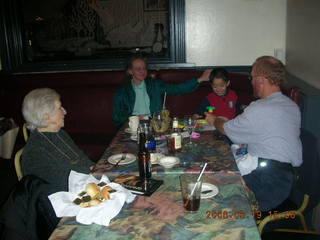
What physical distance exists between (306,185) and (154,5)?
2871 millimetres

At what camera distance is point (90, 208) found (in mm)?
1414

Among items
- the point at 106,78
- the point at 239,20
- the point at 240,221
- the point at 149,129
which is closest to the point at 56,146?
the point at 149,129

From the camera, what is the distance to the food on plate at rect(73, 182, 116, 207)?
145 centimetres

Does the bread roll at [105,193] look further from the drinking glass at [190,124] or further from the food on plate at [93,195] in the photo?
the drinking glass at [190,124]

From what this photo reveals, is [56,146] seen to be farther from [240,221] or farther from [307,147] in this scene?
[307,147]

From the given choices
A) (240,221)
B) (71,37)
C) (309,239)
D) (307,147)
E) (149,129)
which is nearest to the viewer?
(240,221)

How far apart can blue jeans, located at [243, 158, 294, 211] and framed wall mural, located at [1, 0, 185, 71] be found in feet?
7.78

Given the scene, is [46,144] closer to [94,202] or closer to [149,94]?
[94,202]

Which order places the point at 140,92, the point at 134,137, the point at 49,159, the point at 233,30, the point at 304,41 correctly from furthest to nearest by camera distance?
1. the point at 233,30
2. the point at 140,92
3. the point at 304,41
4. the point at 134,137
5. the point at 49,159

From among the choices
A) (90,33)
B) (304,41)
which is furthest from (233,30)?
(90,33)

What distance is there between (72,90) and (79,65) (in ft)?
1.29

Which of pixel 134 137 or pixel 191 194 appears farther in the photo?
pixel 134 137

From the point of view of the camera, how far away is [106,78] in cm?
400

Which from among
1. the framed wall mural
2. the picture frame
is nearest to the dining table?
the framed wall mural
